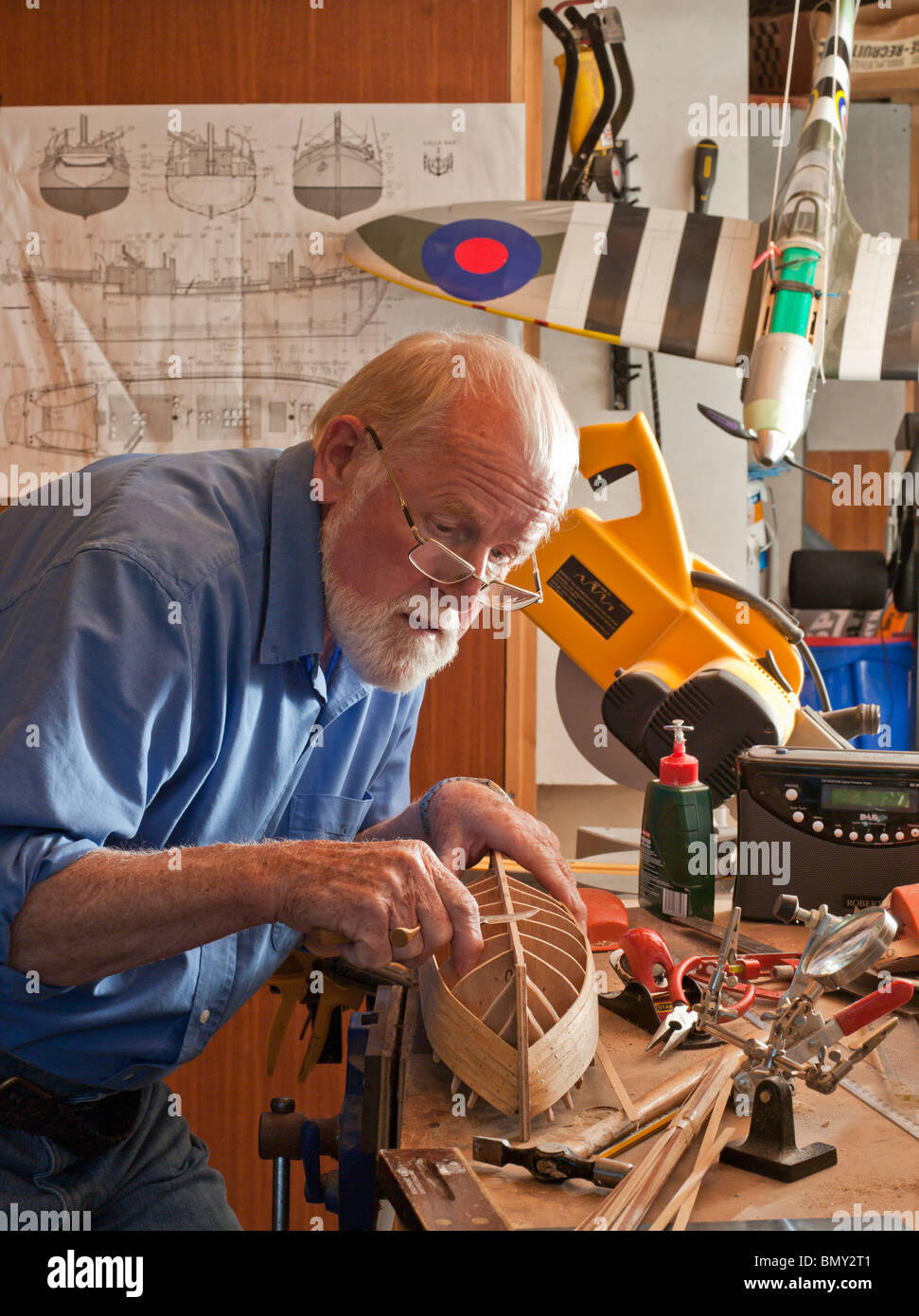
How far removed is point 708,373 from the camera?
3268 millimetres

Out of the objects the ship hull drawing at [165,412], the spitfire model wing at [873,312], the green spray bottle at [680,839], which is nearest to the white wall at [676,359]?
the spitfire model wing at [873,312]

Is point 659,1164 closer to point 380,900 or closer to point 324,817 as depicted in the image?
point 380,900

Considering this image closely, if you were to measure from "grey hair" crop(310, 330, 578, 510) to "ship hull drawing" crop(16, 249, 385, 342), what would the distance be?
1.45 m

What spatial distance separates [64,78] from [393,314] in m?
0.98

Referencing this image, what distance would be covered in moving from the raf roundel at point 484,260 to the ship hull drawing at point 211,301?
7.8 inches

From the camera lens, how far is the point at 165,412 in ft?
9.05

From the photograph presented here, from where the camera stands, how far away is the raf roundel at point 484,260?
8.57ft

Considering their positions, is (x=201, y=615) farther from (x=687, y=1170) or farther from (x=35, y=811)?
(x=687, y=1170)

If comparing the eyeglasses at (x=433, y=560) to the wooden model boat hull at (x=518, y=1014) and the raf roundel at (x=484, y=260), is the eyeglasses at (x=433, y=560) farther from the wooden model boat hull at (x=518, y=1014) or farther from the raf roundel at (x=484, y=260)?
the raf roundel at (x=484, y=260)

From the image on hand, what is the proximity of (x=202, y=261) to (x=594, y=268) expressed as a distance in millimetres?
956

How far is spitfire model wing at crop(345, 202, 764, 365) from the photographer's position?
261 centimetres

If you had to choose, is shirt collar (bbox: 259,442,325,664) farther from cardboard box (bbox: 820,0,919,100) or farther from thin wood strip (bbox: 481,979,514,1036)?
cardboard box (bbox: 820,0,919,100)

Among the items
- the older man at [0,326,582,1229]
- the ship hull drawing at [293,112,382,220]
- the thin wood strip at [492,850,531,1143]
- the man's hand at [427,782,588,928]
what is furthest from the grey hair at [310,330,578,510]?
the ship hull drawing at [293,112,382,220]

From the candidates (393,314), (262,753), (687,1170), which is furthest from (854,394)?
(687,1170)
